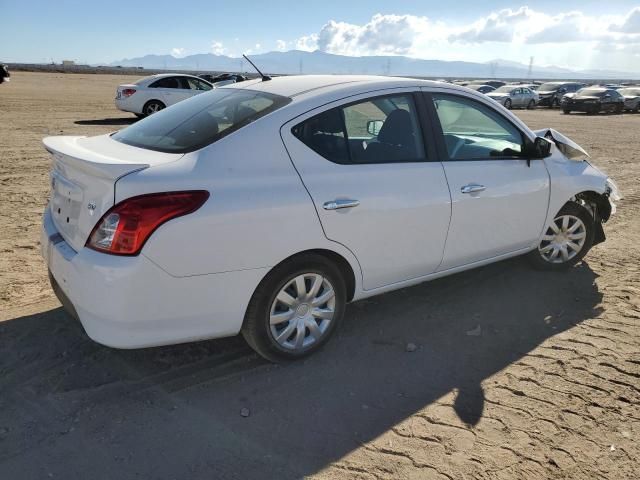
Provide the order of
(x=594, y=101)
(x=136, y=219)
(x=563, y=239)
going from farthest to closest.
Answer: (x=594, y=101) → (x=563, y=239) → (x=136, y=219)

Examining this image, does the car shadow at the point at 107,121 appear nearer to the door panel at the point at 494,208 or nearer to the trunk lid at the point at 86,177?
the trunk lid at the point at 86,177

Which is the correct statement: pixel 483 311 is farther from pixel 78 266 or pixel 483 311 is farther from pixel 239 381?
pixel 78 266

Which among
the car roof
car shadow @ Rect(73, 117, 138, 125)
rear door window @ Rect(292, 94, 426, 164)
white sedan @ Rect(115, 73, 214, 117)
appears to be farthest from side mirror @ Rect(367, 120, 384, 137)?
white sedan @ Rect(115, 73, 214, 117)

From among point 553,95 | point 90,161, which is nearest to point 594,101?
point 553,95

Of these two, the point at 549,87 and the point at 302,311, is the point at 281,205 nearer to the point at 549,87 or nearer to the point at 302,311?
the point at 302,311

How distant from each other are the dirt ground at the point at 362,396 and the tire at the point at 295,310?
0.15 m

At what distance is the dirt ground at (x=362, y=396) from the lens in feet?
8.55

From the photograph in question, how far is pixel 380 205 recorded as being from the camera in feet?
11.1

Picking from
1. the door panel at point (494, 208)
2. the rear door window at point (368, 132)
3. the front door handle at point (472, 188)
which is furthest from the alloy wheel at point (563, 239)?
the rear door window at point (368, 132)

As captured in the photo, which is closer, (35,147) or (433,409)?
(433,409)

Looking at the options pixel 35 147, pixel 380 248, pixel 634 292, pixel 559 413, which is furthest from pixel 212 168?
pixel 35 147

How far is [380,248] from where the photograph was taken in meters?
3.48

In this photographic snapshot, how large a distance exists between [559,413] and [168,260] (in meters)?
2.28

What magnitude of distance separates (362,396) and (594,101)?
3245cm
